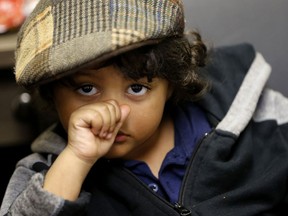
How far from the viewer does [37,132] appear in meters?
1.06

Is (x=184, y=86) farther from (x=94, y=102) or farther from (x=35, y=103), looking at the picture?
(x=35, y=103)

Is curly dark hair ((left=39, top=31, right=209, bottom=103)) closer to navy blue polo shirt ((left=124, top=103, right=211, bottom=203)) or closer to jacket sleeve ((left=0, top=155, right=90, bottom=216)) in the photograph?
navy blue polo shirt ((left=124, top=103, right=211, bottom=203))

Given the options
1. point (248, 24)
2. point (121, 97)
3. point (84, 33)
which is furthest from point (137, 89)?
point (248, 24)

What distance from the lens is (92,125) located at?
0.76m

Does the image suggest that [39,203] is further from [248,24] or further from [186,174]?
[248,24]

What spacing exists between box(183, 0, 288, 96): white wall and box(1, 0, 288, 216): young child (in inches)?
2.8

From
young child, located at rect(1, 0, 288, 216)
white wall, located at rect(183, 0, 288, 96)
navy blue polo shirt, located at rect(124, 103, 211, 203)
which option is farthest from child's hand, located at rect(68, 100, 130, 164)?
white wall, located at rect(183, 0, 288, 96)

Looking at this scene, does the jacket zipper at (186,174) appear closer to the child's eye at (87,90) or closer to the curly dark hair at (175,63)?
the curly dark hair at (175,63)

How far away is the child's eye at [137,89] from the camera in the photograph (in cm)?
79

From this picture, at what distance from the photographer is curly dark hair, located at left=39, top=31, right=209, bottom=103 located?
754 mm

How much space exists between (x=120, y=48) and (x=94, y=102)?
12cm

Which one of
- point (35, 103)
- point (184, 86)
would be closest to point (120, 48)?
point (184, 86)

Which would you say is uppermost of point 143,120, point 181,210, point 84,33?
point 84,33

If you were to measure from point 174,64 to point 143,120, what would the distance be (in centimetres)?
10
